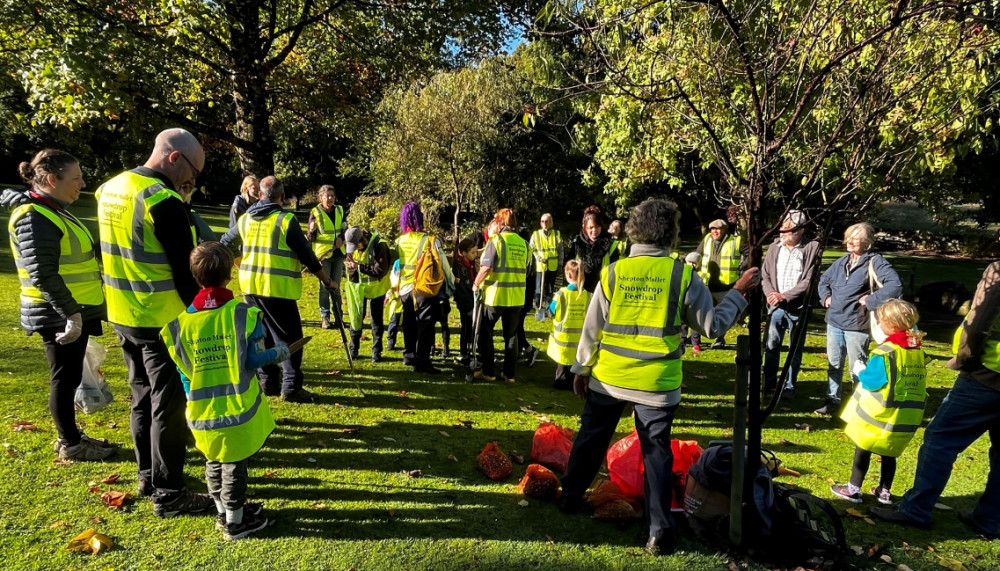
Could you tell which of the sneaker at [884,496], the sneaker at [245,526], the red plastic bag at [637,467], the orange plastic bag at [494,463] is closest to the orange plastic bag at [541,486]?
the orange plastic bag at [494,463]

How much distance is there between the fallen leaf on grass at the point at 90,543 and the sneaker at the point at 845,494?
5078 millimetres

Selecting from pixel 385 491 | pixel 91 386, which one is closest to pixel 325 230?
pixel 91 386

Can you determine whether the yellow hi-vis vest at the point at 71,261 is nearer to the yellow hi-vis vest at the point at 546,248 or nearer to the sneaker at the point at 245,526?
the sneaker at the point at 245,526

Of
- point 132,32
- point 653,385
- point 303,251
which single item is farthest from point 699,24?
point 132,32

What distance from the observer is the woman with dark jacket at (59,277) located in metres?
3.69

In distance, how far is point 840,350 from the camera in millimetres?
6172

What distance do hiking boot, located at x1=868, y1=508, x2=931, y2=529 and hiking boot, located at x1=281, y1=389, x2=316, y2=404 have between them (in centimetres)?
502

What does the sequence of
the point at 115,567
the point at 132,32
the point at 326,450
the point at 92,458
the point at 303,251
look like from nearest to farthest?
the point at 115,567 → the point at 92,458 → the point at 326,450 → the point at 303,251 → the point at 132,32

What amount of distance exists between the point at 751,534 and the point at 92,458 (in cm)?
471

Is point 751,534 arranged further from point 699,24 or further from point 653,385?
point 699,24

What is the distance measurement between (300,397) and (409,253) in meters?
2.16

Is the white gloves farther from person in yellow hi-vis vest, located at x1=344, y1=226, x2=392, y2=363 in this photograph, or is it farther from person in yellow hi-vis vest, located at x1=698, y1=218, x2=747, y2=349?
person in yellow hi-vis vest, located at x1=698, y1=218, x2=747, y2=349

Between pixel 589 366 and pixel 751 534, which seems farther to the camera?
pixel 589 366

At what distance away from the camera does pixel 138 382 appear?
3.59 m
